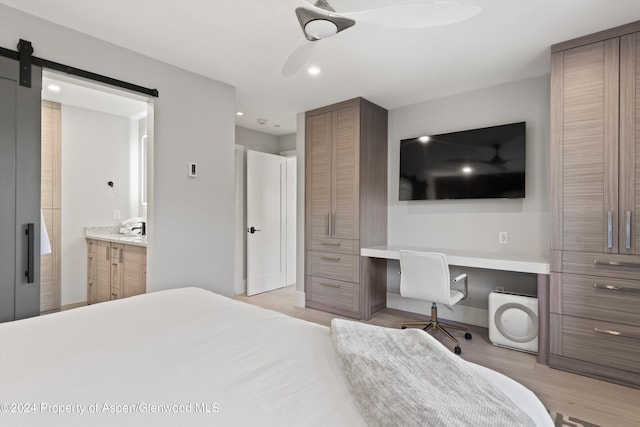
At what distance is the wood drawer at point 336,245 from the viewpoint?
3.68 meters

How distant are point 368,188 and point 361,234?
54 centimetres

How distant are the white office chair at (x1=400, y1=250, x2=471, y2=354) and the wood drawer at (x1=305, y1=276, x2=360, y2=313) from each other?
0.75 m

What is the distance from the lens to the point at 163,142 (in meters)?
2.76

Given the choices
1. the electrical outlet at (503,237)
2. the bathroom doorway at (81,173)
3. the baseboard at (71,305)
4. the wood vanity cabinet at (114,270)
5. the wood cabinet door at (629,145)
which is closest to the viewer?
the wood cabinet door at (629,145)

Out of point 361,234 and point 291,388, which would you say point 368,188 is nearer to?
point 361,234

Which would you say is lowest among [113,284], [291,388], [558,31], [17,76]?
[113,284]

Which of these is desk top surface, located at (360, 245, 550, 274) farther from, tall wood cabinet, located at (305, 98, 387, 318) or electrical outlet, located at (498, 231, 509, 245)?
tall wood cabinet, located at (305, 98, 387, 318)

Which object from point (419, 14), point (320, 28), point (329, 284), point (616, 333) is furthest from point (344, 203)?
point (616, 333)

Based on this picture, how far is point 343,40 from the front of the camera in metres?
2.42

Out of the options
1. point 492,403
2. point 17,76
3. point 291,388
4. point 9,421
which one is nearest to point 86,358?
point 9,421

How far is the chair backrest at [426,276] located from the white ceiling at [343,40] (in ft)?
5.50

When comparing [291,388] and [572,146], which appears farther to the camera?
[572,146]

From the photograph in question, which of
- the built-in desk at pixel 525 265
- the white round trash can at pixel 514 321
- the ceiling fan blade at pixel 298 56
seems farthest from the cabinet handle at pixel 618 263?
the ceiling fan blade at pixel 298 56

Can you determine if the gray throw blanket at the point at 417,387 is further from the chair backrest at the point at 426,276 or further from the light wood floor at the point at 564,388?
the chair backrest at the point at 426,276
